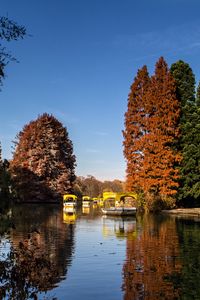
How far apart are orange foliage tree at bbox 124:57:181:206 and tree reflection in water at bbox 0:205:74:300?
73.7ft

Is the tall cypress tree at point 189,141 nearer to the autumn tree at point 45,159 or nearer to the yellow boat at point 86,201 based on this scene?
the autumn tree at point 45,159

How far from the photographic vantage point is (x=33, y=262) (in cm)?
971

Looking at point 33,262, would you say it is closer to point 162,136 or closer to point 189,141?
point 162,136

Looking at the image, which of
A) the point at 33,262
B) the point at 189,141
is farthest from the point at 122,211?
the point at 33,262

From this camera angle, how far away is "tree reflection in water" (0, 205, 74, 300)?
Answer: 8.91 meters

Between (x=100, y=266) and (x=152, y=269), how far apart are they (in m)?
2.26

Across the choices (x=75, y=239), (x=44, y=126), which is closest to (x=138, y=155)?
(x=75, y=239)

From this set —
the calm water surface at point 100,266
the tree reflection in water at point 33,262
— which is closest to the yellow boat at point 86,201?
→ the tree reflection in water at point 33,262

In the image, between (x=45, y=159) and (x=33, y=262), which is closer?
(x=33, y=262)

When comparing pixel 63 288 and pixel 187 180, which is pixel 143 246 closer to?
pixel 63 288

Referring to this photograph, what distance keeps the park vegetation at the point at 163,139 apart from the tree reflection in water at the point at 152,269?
25.8m

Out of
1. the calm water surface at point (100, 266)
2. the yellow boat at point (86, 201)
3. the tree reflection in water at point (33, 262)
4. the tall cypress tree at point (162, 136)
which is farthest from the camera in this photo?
the yellow boat at point (86, 201)

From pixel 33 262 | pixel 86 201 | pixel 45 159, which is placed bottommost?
pixel 33 262

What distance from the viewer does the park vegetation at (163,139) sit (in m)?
52.0
